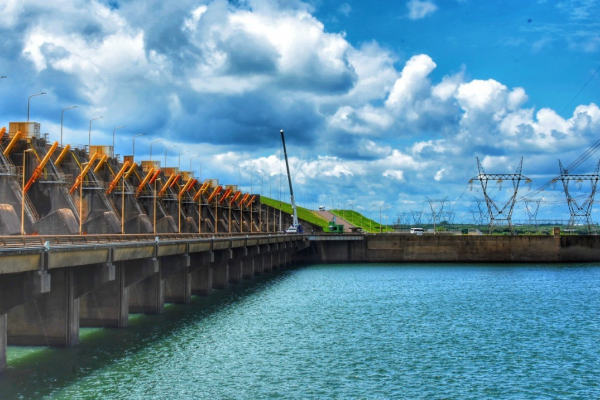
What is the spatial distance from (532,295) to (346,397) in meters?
54.2

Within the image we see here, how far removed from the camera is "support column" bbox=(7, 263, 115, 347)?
133 ft

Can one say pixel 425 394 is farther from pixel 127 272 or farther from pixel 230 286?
pixel 230 286

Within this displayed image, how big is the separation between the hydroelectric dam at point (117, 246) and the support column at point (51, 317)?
0.06m

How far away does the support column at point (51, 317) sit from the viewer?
40.6m

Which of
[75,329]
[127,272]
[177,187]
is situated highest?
[177,187]

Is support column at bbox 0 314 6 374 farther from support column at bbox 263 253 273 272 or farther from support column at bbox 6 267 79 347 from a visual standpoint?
support column at bbox 263 253 273 272

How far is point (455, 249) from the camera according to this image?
145 meters

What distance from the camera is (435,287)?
89500mm

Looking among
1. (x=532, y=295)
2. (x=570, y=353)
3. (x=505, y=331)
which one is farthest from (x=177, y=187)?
(x=570, y=353)

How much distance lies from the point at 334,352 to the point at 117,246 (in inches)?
627

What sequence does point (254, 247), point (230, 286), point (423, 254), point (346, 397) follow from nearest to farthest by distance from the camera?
point (346, 397), point (230, 286), point (254, 247), point (423, 254)

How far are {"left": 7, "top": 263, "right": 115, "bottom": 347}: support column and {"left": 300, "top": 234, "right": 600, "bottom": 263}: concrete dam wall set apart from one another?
10746 centimetres

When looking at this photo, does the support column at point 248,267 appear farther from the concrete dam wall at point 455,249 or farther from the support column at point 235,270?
the concrete dam wall at point 455,249

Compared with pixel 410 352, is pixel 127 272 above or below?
above
